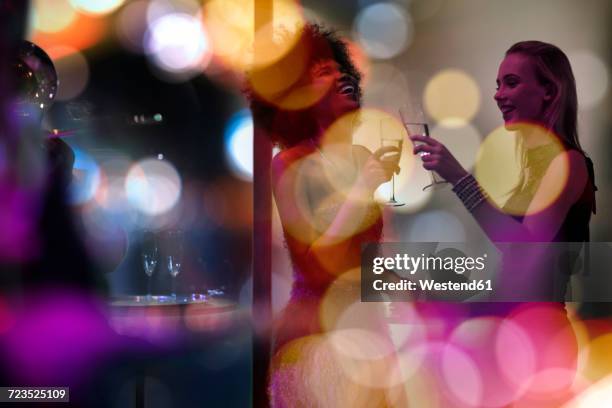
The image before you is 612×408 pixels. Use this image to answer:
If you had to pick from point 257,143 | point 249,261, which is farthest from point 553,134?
point 249,261

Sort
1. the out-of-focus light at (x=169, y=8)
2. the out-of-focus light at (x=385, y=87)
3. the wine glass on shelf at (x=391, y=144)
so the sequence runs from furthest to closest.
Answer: the out-of-focus light at (x=169, y=8) < the out-of-focus light at (x=385, y=87) < the wine glass on shelf at (x=391, y=144)

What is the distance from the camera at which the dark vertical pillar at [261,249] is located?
6.47 ft

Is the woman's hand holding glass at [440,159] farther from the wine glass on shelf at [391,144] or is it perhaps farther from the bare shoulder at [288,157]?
the bare shoulder at [288,157]

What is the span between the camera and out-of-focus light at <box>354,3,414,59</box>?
195 cm

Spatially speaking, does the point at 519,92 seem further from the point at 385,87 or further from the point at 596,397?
the point at 596,397

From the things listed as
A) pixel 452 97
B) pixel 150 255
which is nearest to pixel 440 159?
pixel 452 97

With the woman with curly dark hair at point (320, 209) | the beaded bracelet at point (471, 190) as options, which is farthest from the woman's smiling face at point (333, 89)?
the beaded bracelet at point (471, 190)

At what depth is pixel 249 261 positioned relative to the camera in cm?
209

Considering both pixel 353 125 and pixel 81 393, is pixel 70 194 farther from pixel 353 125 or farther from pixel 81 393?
pixel 353 125

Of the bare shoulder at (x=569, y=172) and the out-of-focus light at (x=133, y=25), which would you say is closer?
the bare shoulder at (x=569, y=172)

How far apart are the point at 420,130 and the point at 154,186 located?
3.36 ft

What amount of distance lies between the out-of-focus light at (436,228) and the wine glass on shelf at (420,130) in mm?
94

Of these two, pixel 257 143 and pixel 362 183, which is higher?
pixel 257 143

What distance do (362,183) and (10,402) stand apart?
57.1 inches
